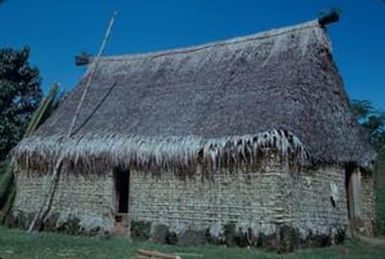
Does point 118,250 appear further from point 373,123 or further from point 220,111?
point 373,123

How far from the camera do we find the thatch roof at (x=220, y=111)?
1217 cm

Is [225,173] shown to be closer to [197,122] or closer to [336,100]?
[197,122]

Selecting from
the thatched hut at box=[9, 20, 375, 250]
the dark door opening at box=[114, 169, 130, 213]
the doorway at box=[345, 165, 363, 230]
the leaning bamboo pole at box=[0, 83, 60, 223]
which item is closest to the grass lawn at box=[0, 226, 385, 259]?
the thatched hut at box=[9, 20, 375, 250]

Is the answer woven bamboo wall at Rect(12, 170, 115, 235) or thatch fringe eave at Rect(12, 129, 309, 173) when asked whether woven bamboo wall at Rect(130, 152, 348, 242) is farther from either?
woven bamboo wall at Rect(12, 170, 115, 235)

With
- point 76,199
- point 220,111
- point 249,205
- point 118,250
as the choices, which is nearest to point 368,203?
point 249,205

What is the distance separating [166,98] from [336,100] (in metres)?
5.23

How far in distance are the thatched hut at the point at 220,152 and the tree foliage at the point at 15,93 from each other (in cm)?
677

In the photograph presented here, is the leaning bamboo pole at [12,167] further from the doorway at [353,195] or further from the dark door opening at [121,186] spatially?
the doorway at [353,195]

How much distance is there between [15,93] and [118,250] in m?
15.9

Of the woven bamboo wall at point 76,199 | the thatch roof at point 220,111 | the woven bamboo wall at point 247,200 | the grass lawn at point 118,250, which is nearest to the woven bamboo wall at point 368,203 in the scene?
the thatch roof at point 220,111

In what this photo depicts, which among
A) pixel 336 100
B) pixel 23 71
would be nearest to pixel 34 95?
pixel 23 71

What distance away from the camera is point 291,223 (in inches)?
441

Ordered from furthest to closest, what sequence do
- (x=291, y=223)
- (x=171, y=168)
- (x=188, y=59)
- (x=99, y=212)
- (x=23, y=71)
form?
(x=23, y=71) < (x=188, y=59) < (x=99, y=212) < (x=171, y=168) < (x=291, y=223)

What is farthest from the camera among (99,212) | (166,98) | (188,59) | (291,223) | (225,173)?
(188,59)
